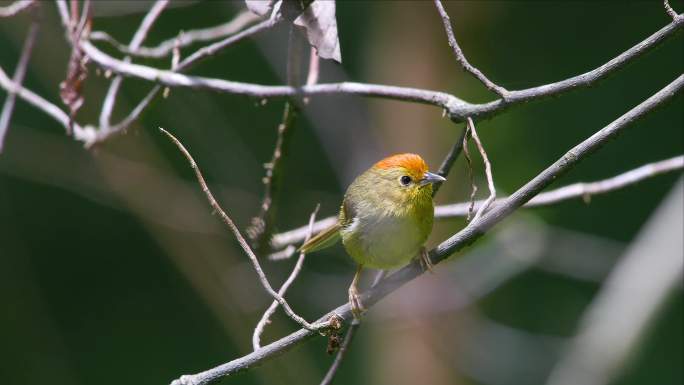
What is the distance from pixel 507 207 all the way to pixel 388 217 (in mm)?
1069

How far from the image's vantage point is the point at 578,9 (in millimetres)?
8008

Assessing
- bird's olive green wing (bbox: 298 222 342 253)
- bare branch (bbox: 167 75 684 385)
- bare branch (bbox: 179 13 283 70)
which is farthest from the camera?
bird's olive green wing (bbox: 298 222 342 253)

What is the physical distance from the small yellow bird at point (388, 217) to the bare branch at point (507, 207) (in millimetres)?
581

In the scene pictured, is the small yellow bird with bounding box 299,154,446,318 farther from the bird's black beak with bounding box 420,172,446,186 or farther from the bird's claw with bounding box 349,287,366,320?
the bird's claw with bounding box 349,287,366,320

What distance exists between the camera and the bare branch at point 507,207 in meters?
1.92

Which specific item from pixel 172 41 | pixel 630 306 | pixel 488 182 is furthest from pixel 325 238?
pixel 630 306

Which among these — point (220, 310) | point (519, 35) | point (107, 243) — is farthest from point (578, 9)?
point (107, 243)

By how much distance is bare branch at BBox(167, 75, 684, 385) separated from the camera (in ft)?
6.29

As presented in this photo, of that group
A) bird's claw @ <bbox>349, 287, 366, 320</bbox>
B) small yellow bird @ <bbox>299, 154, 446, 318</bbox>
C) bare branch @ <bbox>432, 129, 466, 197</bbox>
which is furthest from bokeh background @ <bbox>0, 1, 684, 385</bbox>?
bird's claw @ <bbox>349, 287, 366, 320</bbox>

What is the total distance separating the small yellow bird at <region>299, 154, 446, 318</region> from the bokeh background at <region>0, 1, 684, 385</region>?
82.3 inches

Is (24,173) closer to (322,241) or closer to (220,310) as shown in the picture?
(220,310)

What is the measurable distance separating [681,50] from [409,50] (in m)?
2.57

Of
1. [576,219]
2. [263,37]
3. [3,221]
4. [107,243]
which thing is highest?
[263,37]

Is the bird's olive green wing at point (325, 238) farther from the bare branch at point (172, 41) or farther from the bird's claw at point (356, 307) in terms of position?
the bare branch at point (172, 41)
